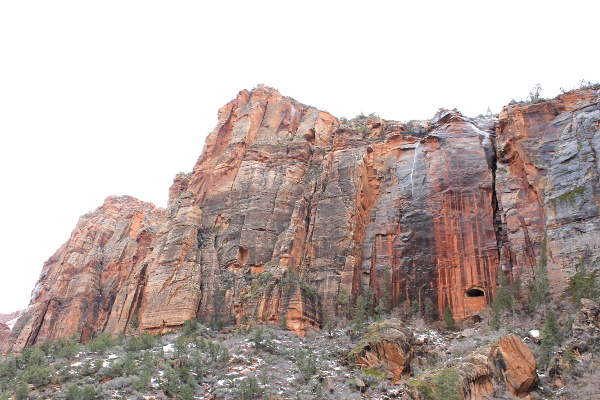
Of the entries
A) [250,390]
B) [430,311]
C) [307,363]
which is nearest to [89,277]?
[307,363]

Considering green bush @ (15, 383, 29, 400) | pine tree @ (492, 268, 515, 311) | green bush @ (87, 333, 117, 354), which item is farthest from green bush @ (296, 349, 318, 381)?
green bush @ (15, 383, 29, 400)

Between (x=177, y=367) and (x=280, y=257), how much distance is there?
537 inches

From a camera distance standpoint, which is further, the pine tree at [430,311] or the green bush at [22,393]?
the pine tree at [430,311]

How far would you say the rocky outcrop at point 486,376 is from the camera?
23297 mm

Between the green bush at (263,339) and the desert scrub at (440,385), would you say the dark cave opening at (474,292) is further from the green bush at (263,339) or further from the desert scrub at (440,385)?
the green bush at (263,339)

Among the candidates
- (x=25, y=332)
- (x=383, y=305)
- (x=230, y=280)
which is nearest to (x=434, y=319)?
(x=383, y=305)

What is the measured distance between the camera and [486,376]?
24.5 m

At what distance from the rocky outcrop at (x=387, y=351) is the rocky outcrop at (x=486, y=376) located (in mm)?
3548

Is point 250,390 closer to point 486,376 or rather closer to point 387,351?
point 387,351

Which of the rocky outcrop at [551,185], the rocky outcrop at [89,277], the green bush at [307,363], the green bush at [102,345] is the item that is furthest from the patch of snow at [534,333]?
the rocky outcrop at [89,277]

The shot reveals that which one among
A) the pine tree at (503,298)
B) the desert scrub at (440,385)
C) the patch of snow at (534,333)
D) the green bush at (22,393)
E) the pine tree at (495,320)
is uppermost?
the pine tree at (503,298)

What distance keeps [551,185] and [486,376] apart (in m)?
17.0

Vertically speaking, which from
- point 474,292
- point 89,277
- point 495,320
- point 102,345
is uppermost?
point 89,277

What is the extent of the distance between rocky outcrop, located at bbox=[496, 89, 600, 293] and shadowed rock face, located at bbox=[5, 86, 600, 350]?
0.10 metres
